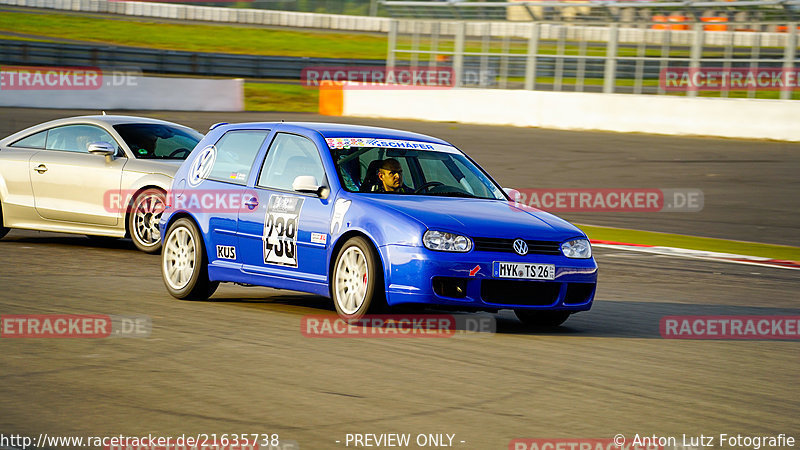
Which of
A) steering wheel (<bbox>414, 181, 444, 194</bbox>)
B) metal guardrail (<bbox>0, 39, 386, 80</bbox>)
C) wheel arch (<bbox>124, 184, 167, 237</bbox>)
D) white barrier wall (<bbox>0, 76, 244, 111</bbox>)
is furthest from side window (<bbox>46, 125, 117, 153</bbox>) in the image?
metal guardrail (<bbox>0, 39, 386, 80</bbox>)

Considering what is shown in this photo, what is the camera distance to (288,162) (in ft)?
31.8

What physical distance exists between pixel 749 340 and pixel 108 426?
17.5 ft

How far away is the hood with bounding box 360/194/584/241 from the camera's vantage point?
8578mm

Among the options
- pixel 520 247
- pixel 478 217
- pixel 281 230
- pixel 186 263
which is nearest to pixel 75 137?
pixel 186 263

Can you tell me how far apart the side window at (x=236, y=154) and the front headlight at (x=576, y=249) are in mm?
2685

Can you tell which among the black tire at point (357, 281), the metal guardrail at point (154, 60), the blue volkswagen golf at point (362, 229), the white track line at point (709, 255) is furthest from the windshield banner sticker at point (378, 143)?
the metal guardrail at point (154, 60)

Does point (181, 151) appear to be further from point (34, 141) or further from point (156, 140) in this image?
point (34, 141)

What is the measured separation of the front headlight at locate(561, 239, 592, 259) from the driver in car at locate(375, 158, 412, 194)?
1322mm

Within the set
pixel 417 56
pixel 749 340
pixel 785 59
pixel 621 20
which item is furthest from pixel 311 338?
pixel 417 56

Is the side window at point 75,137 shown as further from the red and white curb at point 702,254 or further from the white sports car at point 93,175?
the red and white curb at point 702,254

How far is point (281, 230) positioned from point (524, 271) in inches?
76.6

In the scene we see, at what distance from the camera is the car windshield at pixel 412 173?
30.7 ft

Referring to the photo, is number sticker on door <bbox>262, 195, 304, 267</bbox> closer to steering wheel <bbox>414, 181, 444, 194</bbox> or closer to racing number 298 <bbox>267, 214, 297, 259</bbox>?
racing number 298 <bbox>267, 214, 297, 259</bbox>

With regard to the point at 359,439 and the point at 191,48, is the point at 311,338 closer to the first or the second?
the point at 359,439
